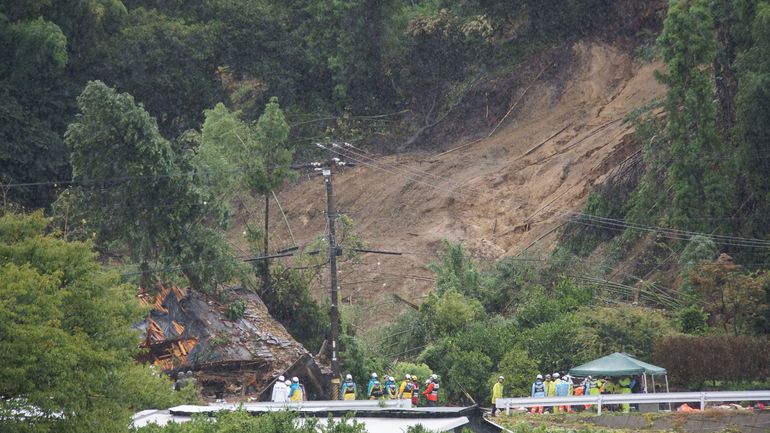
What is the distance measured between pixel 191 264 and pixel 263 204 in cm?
1312

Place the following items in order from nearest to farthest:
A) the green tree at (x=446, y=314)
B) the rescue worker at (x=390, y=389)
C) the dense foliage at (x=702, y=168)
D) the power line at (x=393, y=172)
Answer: the rescue worker at (x=390, y=389), the green tree at (x=446, y=314), the dense foliage at (x=702, y=168), the power line at (x=393, y=172)

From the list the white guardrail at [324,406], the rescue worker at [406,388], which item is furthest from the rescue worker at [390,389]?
the white guardrail at [324,406]

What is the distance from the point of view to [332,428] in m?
23.4

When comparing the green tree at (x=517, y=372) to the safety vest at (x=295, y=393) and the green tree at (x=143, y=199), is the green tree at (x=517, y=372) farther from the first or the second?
the green tree at (x=143, y=199)

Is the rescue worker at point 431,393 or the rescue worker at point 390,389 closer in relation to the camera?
the rescue worker at point 390,389

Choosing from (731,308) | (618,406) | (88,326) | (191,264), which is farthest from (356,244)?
(88,326)

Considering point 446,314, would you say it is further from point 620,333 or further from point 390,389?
point 390,389

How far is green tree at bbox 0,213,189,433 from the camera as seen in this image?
73.3 ft

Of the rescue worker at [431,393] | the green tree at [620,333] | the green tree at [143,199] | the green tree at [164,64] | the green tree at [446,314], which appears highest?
the green tree at [164,64]

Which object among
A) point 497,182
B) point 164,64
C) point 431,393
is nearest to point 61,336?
point 431,393

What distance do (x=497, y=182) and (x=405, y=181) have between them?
4.07 metres

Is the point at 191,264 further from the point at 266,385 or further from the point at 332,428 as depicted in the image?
the point at 332,428

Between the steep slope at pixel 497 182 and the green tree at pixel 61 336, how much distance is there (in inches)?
964

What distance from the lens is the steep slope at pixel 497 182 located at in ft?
165
